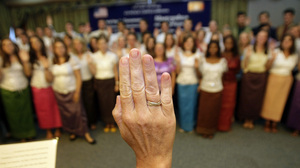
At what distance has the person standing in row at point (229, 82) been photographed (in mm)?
3035

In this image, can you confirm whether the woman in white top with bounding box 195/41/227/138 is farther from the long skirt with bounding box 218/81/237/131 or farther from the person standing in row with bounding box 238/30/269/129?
the person standing in row with bounding box 238/30/269/129

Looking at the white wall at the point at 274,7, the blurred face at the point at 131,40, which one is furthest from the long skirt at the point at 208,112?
the white wall at the point at 274,7

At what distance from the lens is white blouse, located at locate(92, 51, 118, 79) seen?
3.21m

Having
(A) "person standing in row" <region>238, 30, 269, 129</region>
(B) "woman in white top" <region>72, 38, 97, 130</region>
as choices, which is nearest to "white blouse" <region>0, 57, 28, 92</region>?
(B) "woman in white top" <region>72, 38, 97, 130</region>

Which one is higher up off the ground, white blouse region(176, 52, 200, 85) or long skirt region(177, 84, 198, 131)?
white blouse region(176, 52, 200, 85)

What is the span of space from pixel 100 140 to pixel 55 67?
1.38 meters

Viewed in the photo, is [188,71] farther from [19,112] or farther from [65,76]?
[19,112]

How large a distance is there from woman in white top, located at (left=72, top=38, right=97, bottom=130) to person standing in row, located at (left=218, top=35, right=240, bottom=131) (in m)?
2.27

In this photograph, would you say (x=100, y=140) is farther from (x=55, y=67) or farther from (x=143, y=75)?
(x=143, y=75)

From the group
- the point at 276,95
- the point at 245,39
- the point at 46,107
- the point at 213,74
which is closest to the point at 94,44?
the point at 46,107

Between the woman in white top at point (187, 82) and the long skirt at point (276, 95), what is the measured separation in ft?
4.00

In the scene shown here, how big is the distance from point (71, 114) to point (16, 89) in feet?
2.98

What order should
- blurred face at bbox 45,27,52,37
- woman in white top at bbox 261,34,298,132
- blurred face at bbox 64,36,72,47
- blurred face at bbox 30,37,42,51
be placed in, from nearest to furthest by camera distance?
blurred face at bbox 30,37,42,51 → woman in white top at bbox 261,34,298,132 → blurred face at bbox 64,36,72,47 → blurred face at bbox 45,27,52,37

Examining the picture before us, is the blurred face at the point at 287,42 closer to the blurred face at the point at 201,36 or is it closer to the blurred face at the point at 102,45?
the blurred face at the point at 201,36
